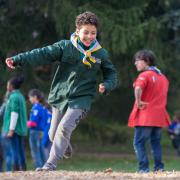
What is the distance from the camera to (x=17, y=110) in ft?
41.8

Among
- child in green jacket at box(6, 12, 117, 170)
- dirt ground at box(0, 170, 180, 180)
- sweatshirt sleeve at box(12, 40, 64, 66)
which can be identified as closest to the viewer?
dirt ground at box(0, 170, 180, 180)

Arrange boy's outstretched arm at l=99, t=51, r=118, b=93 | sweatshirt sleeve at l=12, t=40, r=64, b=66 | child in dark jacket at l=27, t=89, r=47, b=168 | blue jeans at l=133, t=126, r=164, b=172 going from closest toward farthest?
sweatshirt sleeve at l=12, t=40, r=64, b=66
boy's outstretched arm at l=99, t=51, r=118, b=93
blue jeans at l=133, t=126, r=164, b=172
child in dark jacket at l=27, t=89, r=47, b=168

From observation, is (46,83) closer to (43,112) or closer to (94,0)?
(94,0)

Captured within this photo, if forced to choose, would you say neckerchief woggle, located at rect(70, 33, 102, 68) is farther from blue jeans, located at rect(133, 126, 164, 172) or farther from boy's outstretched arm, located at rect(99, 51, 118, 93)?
blue jeans, located at rect(133, 126, 164, 172)

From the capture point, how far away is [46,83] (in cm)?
2016

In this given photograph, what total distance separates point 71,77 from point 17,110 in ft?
13.8

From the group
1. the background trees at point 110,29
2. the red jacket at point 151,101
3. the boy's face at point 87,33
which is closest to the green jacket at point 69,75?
the boy's face at point 87,33

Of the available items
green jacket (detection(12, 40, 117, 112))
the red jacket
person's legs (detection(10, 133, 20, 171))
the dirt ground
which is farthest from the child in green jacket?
person's legs (detection(10, 133, 20, 171))

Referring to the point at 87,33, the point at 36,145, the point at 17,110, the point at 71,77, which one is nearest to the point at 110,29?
the point at 36,145

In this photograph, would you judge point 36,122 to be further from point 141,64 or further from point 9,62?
point 9,62

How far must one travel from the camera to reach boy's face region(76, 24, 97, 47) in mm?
8750

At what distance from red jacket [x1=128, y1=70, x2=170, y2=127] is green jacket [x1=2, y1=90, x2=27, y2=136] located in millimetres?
2407

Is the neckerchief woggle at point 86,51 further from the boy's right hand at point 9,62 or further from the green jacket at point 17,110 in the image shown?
the green jacket at point 17,110

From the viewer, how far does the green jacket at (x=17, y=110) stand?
12.7 m
